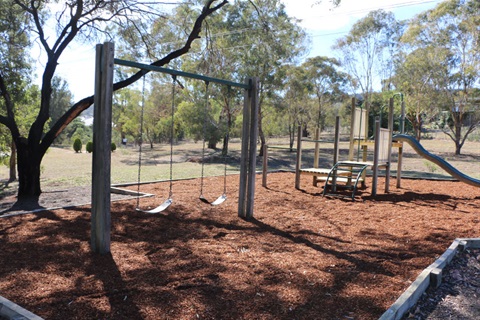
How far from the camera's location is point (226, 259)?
400 centimetres

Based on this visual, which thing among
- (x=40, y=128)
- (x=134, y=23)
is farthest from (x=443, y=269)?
(x=134, y=23)

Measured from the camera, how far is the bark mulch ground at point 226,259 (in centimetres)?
289

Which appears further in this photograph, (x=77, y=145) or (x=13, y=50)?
(x=77, y=145)

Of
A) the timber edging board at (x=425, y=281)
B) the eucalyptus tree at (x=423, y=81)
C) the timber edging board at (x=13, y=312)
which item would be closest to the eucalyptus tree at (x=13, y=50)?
the timber edging board at (x=13, y=312)

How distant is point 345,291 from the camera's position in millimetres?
3186

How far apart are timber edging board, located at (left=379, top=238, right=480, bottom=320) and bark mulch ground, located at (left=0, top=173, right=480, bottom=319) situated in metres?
0.12

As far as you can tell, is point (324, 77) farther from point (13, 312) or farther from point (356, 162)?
point (13, 312)

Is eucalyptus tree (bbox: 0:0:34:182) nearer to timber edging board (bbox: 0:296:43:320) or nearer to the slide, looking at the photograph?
timber edging board (bbox: 0:296:43:320)

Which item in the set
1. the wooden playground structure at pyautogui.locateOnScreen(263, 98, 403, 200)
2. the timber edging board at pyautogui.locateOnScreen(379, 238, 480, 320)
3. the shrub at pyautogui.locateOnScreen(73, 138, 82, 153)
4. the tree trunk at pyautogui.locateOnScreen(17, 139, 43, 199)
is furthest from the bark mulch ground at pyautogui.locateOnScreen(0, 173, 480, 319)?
the shrub at pyautogui.locateOnScreen(73, 138, 82, 153)

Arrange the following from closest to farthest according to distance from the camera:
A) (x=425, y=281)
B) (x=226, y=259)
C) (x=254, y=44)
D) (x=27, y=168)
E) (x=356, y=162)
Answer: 1. (x=425, y=281)
2. (x=226, y=259)
3. (x=27, y=168)
4. (x=356, y=162)
5. (x=254, y=44)

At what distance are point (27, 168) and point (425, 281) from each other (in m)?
7.42

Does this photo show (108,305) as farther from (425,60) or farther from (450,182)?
(425,60)

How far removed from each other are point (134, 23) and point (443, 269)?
27.2ft

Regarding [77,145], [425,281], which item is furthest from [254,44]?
[425,281]
